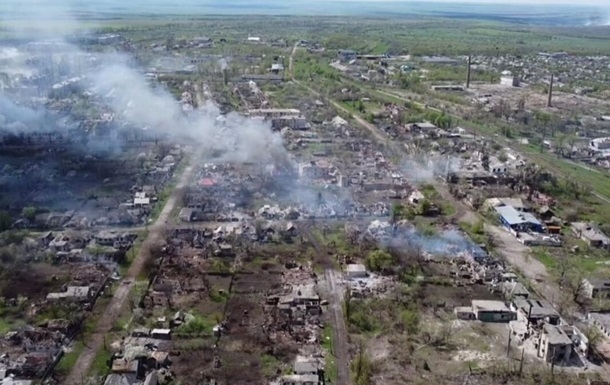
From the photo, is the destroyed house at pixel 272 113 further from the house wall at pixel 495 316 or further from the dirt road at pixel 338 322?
the house wall at pixel 495 316

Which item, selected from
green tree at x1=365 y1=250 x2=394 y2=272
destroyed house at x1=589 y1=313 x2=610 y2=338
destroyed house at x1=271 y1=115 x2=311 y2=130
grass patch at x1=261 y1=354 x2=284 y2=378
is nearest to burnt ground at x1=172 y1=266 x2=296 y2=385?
grass patch at x1=261 y1=354 x2=284 y2=378

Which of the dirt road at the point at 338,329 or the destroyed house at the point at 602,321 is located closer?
the dirt road at the point at 338,329

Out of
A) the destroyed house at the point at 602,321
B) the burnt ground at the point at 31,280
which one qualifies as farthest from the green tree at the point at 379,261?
the burnt ground at the point at 31,280

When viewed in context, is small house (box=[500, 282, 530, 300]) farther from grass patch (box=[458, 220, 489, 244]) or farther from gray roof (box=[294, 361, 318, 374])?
gray roof (box=[294, 361, 318, 374])

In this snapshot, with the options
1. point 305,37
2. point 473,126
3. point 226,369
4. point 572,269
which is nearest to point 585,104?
point 473,126

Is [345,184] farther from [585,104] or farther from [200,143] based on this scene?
[585,104]

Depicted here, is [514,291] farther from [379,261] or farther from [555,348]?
[379,261]

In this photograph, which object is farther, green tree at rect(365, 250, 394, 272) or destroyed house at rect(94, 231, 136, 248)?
destroyed house at rect(94, 231, 136, 248)

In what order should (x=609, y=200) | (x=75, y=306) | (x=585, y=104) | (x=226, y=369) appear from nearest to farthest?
(x=226, y=369), (x=75, y=306), (x=609, y=200), (x=585, y=104)
